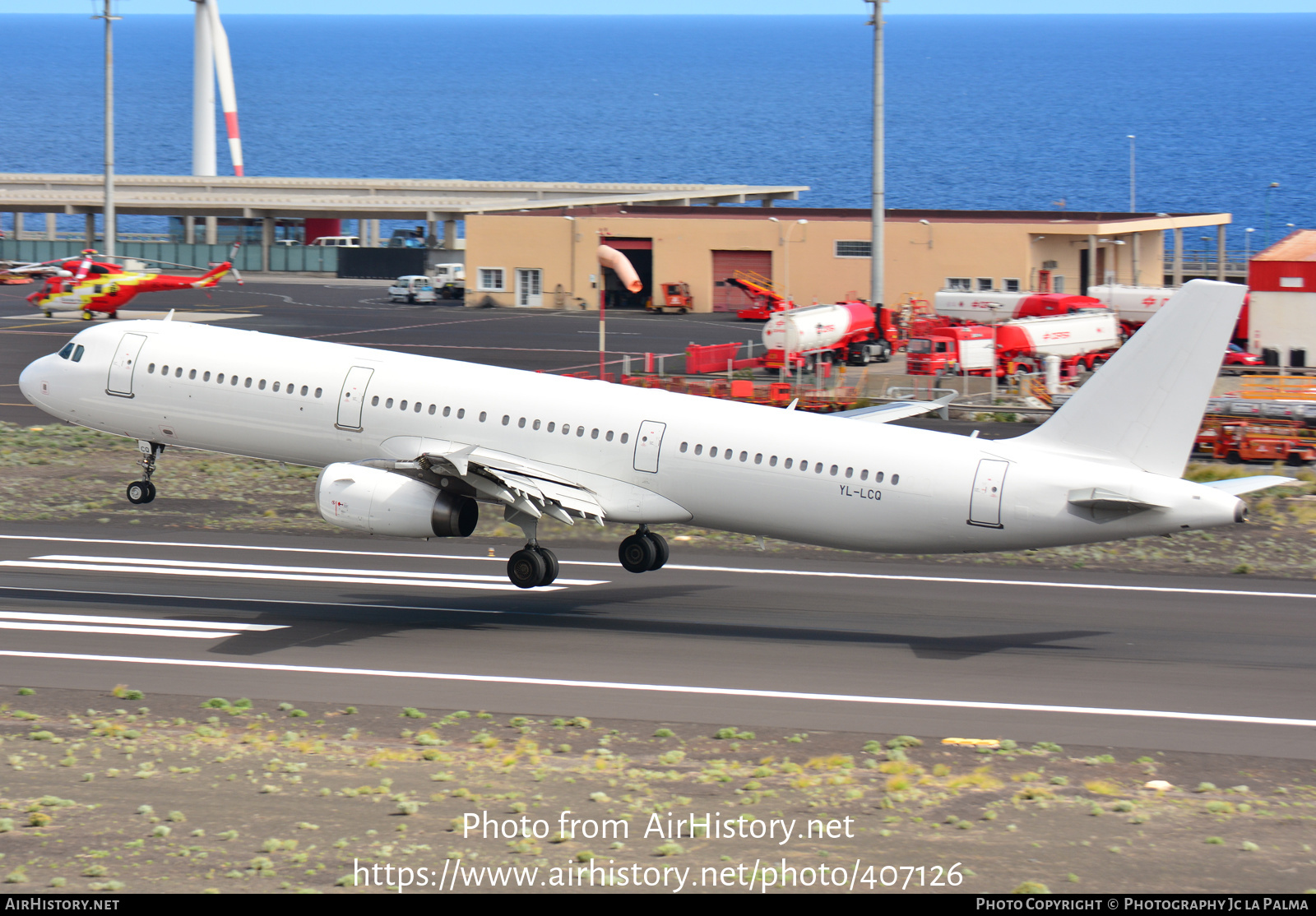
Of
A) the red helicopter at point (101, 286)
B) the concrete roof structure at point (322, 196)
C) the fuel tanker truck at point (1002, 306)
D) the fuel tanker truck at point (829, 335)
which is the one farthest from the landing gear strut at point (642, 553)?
the concrete roof structure at point (322, 196)

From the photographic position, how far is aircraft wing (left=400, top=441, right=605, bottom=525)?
28.7 m

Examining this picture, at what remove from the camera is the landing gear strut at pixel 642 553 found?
31641 mm

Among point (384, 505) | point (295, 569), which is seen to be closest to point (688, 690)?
point (384, 505)

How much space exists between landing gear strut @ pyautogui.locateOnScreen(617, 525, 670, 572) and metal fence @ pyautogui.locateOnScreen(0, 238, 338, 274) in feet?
340

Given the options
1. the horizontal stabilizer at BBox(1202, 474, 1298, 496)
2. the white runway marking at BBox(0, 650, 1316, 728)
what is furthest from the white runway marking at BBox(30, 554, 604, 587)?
the horizontal stabilizer at BBox(1202, 474, 1298, 496)

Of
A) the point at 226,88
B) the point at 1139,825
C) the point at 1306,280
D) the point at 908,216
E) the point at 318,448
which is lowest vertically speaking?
the point at 1139,825

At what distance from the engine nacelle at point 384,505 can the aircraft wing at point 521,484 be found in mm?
681

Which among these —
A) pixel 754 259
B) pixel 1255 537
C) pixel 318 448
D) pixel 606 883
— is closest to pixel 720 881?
pixel 606 883

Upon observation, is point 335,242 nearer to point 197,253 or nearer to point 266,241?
point 266,241

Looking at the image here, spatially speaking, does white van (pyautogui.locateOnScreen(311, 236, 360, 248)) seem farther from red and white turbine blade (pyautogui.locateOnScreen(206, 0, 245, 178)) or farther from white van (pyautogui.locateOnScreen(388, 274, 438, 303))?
white van (pyautogui.locateOnScreen(388, 274, 438, 303))

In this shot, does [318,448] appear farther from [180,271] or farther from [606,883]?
[180,271]

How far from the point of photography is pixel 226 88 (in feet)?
545
